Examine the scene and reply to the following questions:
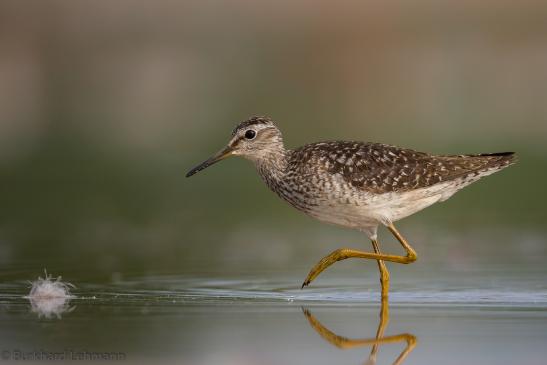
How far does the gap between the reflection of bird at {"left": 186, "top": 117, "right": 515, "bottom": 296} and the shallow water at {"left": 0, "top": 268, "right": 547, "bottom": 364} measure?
2.29 feet

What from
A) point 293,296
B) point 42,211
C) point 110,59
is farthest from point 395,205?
point 110,59

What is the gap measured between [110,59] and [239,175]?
43.0ft

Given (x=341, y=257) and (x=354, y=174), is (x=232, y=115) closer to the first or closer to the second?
(x=354, y=174)

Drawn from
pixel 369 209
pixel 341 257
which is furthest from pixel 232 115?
pixel 341 257

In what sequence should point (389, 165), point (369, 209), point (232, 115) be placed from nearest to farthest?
point (369, 209) → point (389, 165) → point (232, 115)

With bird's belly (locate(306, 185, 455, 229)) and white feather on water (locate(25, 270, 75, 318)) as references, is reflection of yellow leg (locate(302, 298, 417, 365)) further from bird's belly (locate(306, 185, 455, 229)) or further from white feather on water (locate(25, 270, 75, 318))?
white feather on water (locate(25, 270, 75, 318))

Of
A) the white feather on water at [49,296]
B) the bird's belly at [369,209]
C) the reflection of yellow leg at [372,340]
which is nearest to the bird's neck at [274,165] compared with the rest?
the bird's belly at [369,209]

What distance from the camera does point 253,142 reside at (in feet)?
50.3

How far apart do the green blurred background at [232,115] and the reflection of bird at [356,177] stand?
1.60m

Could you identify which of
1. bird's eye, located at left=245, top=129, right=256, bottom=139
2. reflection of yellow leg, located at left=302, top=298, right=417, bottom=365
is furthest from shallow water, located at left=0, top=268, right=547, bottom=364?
bird's eye, located at left=245, top=129, right=256, bottom=139

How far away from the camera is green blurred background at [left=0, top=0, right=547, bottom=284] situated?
18703mm

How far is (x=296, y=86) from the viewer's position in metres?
35.4

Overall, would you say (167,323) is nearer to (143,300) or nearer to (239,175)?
(143,300)

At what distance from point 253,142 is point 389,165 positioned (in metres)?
1.66
